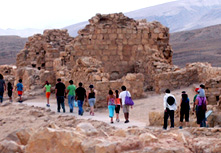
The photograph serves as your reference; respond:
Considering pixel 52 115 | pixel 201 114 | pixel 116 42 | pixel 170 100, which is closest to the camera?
pixel 201 114

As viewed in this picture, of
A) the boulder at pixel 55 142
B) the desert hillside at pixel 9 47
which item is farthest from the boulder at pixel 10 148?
the desert hillside at pixel 9 47

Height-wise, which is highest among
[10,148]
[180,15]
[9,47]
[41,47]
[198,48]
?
[180,15]

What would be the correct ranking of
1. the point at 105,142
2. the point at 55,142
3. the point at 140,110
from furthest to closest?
the point at 140,110 → the point at 55,142 → the point at 105,142

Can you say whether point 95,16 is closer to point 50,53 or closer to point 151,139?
point 50,53

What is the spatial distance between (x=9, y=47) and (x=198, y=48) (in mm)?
42672

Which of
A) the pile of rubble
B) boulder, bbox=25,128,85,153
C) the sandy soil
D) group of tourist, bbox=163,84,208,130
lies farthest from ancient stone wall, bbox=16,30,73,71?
boulder, bbox=25,128,85,153

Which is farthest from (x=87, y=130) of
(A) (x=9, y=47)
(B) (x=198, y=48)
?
(A) (x=9, y=47)

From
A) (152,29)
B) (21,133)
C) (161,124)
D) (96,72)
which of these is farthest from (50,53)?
(21,133)

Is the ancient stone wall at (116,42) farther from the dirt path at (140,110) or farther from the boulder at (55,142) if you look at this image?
the boulder at (55,142)

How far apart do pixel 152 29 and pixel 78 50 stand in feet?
12.5

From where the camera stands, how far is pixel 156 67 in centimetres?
1702

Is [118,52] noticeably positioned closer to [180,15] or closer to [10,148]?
[10,148]

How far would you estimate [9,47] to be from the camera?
82000mm

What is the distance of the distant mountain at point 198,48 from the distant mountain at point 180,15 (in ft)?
94.0
